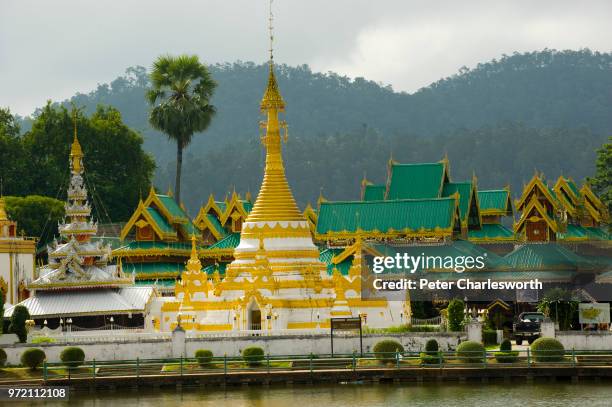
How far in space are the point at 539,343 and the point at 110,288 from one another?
21.1 metres

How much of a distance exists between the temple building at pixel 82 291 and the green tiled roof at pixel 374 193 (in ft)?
74.5

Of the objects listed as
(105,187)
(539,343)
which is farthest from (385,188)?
(539,343)

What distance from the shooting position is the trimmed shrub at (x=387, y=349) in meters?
53.2

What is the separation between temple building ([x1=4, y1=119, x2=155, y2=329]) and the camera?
64.9m

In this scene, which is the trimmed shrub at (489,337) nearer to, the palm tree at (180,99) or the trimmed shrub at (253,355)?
the trimmed shrub at (253,355)

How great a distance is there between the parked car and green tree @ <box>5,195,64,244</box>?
35924 mm

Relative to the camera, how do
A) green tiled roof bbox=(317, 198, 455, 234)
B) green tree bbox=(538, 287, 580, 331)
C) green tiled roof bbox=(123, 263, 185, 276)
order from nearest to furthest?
green tree bbox=(538, 287, 580, 331) < green tiled roof bbox=(317, 198, 455, 234) < green tiled roof bbox=(123, 263, 185, 276)

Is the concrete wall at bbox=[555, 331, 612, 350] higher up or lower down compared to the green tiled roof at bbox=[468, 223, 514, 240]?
lower down

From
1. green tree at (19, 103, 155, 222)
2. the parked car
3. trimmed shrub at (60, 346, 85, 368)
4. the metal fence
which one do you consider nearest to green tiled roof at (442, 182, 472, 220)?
the parked car

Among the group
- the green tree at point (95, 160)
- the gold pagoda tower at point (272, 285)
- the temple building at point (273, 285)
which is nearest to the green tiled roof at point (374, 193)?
the temple building at point (273, 285)

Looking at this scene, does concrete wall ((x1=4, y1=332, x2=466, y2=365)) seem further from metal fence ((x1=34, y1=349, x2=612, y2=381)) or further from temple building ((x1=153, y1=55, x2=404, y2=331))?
temple building ((x1=153, y1=55, x2=404, y2=331))

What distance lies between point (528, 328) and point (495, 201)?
2883cm

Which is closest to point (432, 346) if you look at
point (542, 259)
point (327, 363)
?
point (327, 363)

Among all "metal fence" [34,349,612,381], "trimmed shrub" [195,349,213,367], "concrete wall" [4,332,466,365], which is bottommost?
"metal fence" [34,349,612,381]
